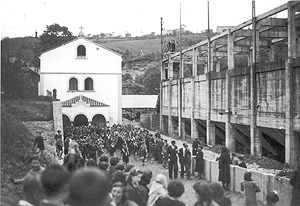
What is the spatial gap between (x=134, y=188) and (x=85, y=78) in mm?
34840

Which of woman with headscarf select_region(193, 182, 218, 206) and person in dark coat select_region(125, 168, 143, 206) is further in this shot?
person in dark coat select_region(125, 168, 143, 206)

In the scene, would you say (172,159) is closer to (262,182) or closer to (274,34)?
(262,182)

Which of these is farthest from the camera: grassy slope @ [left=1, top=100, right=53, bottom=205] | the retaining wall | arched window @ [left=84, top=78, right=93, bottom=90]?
arched window @ [left=84, top=78, right=93, bottom=90]

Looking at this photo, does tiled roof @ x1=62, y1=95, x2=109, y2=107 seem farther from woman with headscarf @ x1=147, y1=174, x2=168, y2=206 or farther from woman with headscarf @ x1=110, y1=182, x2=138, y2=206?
woman with headscarf @ x1=110, y1=182, x2=138, y2=206

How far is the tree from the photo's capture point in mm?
57125

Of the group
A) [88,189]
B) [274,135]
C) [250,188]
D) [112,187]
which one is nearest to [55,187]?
[88,189]

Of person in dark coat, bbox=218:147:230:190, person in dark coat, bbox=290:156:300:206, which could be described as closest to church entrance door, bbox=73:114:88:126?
person in dark coat, bbox=218:147:230:190

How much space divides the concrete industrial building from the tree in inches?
1120

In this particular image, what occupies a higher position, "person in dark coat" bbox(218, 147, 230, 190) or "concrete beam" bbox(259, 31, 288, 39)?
"concrete beam" bbox(259, 31, 288, 39)

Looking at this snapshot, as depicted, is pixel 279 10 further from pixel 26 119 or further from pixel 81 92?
pixel 81 92

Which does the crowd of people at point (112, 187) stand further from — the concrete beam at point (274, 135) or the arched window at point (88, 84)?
the arched window at point (88, 84)

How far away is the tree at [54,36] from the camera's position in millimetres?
57125

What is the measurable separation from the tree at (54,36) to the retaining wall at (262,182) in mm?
46533

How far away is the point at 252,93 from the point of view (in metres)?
20.5
